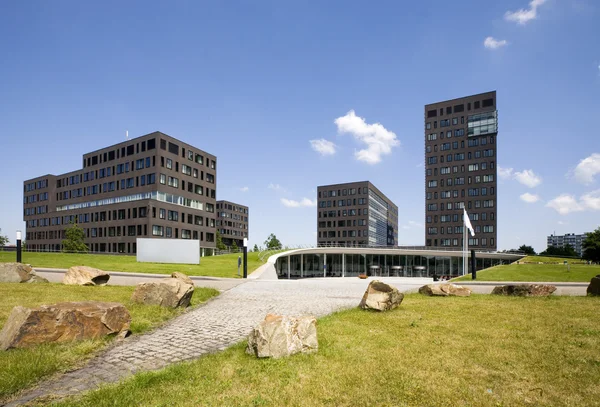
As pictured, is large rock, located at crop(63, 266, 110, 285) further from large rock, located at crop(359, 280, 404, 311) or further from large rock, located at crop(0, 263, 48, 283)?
large rock, located at crop(359, 280, 404, 311)

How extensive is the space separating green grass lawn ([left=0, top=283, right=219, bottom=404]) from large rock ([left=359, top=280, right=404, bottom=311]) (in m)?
6.34

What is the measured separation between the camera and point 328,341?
8.34m

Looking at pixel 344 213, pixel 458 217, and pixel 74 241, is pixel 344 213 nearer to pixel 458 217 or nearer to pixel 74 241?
pixel 458 217

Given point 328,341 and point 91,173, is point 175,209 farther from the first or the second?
point 328,341

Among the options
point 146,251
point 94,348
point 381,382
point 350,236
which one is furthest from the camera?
point 350,236

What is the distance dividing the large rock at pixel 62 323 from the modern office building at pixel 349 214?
355 ft

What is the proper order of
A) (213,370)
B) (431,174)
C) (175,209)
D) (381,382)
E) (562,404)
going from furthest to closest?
(431,174) < (175,209) < (213,370) < (381,382) < (562,404)

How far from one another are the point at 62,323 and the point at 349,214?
116 metres

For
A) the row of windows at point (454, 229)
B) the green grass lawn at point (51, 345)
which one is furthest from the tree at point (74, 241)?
the row of windows at point (454, 229)

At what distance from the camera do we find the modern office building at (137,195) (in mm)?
72062

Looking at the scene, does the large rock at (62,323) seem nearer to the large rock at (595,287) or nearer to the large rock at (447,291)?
the large rock at (447,291)

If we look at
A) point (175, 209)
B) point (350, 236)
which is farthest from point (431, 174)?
point (175, 209)

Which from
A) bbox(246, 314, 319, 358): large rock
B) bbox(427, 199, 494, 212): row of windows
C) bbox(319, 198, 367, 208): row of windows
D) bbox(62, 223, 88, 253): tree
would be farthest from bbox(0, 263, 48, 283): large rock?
bbox(319, 198, 367, 208): row of windows

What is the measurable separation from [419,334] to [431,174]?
10813cm
